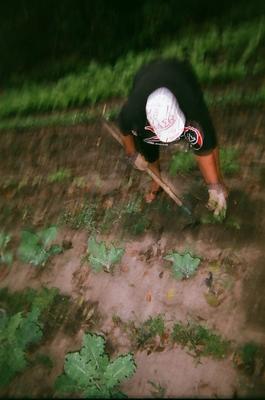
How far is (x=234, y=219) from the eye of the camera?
11.6 ft

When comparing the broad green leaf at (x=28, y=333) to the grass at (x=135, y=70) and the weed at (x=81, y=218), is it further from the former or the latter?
the grass at (x=135, y=70)

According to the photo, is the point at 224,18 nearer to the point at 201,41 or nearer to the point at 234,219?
the point at 201,41

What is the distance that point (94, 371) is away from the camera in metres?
2.97

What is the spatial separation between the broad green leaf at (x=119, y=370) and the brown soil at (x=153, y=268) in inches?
5.3

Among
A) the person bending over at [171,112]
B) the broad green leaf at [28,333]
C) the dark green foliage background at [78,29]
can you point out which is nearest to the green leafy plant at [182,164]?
the person bending over at [171,112]

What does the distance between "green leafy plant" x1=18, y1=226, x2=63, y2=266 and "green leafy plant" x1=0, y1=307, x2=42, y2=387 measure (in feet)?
1.85

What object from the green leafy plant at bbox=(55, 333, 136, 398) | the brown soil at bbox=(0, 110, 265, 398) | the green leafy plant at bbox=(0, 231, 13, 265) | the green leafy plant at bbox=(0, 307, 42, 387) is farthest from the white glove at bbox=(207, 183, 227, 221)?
the green leafy plant at bbox=(0, 231, 13, 265)

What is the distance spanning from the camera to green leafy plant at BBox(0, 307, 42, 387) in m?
3.18

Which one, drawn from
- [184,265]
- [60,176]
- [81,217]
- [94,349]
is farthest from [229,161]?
[94,349]

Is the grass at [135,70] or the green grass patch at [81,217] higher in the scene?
the grass at [135,70]

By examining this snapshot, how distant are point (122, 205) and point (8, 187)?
1.83 metres

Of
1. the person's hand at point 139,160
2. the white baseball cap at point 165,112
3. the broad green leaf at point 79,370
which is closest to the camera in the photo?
the white baseball cap at point 165,112

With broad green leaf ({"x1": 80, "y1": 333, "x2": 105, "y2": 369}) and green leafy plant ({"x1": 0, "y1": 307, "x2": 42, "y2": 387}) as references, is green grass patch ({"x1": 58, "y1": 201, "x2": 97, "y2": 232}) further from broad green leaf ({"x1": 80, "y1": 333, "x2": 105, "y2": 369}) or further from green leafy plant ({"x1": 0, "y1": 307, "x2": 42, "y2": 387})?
broad green leaf ({"x1": 80, "y1": 333, "x2": 105, "y2": 369})

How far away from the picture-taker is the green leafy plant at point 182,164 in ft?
13.5
